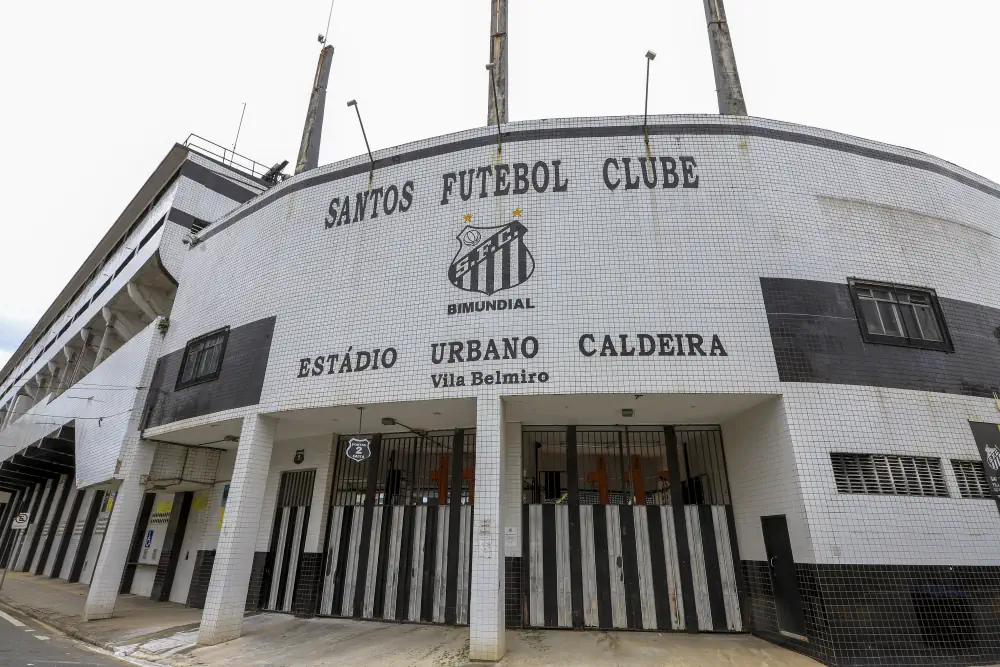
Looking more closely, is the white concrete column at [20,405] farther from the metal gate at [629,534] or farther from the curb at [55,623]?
the metal gate at [629,534]

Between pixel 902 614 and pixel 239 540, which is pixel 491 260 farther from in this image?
pixel 902 614

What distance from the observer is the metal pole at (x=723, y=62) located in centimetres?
1279

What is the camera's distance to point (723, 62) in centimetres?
1326

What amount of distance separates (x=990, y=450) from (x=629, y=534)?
6.43 m

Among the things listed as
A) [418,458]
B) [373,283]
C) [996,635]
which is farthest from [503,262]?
[996,635]

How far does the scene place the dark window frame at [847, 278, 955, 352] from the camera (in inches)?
358

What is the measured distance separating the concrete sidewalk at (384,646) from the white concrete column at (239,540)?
0.39 metres

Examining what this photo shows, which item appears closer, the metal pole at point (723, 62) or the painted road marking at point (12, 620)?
the painted road marking at point (12, 620)

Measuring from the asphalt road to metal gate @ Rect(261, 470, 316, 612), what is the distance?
141 inches

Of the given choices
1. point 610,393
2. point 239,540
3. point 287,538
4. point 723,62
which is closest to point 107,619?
point 287,538

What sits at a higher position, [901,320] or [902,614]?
[901,320]

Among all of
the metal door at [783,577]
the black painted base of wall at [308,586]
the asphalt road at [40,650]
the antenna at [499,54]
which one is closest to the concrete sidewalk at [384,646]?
the black painted base of wall at [308,586]

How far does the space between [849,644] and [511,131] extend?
428 inches

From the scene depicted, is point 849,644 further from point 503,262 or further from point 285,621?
point 285,621
